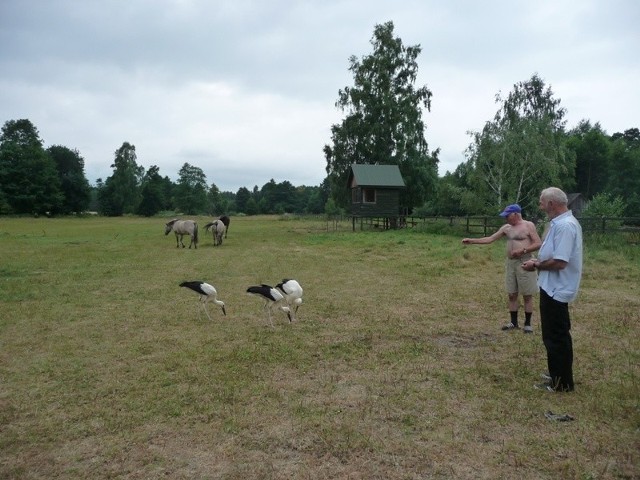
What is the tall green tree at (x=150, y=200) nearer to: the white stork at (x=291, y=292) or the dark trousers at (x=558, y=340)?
the white stork at (x=291, y=292)

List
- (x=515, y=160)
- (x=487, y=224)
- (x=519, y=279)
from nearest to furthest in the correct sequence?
(x=519, y=279) → (x=487, y=224) → (x=515, y=160)

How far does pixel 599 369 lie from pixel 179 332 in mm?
6236

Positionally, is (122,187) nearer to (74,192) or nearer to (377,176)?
(74,192)

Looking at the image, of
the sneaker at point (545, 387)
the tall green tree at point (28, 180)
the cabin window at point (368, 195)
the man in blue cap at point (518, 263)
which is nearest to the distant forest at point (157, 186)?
the tall green tree at point (28, 180)

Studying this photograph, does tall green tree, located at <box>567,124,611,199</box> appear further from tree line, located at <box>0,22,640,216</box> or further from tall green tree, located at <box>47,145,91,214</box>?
tall green tree, located at <box>47,145,91,214</box>

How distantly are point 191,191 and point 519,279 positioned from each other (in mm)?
92772

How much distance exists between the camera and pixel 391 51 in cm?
4088

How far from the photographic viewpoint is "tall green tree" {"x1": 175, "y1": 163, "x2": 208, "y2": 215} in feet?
309

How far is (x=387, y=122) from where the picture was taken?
3997 centimetres

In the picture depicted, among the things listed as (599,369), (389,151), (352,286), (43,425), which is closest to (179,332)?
(43,425)

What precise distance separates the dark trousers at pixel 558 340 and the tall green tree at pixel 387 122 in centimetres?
3600

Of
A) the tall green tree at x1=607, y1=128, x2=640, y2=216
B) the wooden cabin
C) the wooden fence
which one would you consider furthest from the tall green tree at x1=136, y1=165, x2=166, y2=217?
the tall green tree at x1=607, y1=128, x2=640, y2=216

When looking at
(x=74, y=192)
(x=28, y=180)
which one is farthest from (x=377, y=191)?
(x=74, y=192)

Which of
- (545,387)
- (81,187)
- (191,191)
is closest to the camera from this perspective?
(545,387)
